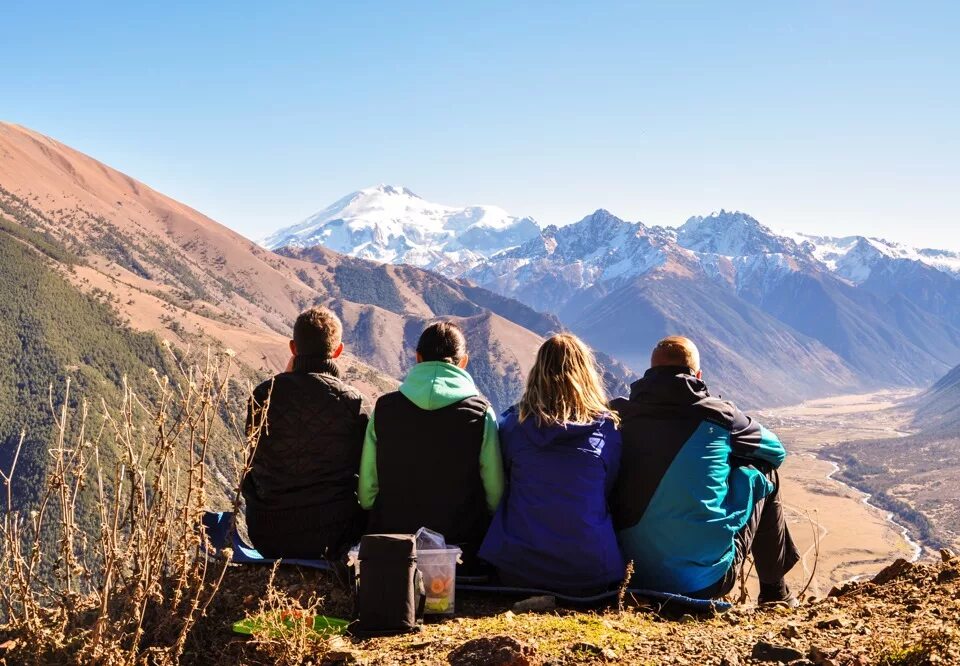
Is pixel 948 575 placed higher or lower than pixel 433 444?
lower

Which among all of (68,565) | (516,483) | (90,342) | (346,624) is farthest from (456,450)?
(90,342)

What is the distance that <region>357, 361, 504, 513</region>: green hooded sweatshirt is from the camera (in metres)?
6.31

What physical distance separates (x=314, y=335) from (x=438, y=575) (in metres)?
2.15

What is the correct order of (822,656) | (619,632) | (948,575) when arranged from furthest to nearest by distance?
A: (948,575)
(619,632)
(822,656)

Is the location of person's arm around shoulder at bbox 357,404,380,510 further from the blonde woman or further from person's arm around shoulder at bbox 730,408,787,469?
person's arm around shoulder at bbox 730,408,787,469

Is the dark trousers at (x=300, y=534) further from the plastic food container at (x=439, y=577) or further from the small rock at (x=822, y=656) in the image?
the small rock at (x=822, y=656)

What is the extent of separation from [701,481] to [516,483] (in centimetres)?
133

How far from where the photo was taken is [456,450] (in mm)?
6332

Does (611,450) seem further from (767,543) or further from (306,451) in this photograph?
(306,451)

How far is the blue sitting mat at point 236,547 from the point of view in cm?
622

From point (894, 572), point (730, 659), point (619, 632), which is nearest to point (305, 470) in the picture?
point (619, 632)

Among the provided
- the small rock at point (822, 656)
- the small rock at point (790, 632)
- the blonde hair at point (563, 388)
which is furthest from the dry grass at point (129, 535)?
the small rock at point (790, 632)

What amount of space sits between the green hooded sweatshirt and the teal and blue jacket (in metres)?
0.93

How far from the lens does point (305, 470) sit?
6445 mm
